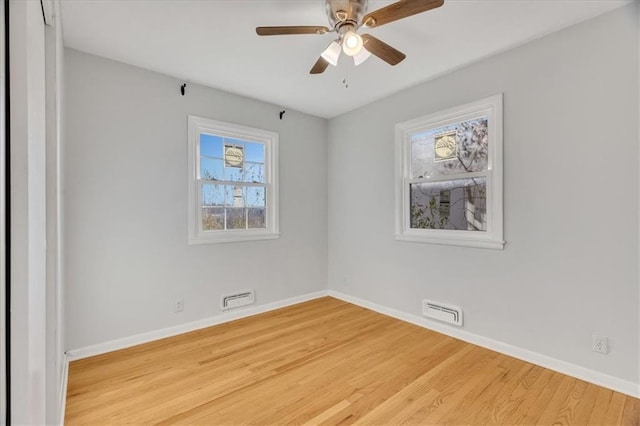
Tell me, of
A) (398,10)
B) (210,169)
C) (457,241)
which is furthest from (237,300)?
(398,10)

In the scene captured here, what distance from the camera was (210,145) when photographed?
3.50 metres

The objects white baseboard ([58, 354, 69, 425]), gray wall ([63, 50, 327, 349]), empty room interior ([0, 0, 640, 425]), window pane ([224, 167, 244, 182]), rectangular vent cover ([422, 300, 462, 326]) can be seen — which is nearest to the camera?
white baseboard ([58, 354, 69, 425])

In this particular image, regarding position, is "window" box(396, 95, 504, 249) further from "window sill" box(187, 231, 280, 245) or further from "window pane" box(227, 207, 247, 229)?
"window pane" box(227, 207, 247, 229)

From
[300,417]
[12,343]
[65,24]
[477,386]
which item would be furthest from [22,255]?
[477,386]

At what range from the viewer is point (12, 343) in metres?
0.81

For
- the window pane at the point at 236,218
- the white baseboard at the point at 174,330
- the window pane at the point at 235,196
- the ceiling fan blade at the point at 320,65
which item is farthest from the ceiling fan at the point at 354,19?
the white baseboard at the point at 174,330

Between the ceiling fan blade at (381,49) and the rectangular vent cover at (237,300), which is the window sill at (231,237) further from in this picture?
the ceiling fan blade at (381,49)

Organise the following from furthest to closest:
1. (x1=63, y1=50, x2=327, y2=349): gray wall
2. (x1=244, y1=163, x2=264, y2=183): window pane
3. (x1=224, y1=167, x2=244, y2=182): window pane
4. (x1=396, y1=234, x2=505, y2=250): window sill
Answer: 1. (x1=244, y1=163, x2=264, y2=183): window pane
2. (x1=224, y1=167, x2=244, y2=182): window pane
3. (x1=396, y1=234, x2=505, y2=250): window sill
4. (x1=63, y1=50, x2=327, y2=349): gray wall

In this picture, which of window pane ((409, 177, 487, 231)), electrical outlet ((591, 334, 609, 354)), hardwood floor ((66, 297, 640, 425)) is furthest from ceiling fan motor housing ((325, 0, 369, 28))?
electrical outlet ((591, 334, 609, 354))

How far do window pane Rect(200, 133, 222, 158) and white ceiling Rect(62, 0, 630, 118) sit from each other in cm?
56

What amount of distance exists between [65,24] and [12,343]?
2.54 m

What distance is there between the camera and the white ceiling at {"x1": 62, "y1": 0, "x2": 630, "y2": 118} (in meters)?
2.14

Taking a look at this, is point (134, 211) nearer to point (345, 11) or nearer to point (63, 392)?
point (63, 392)

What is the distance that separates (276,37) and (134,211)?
6.59 ft
